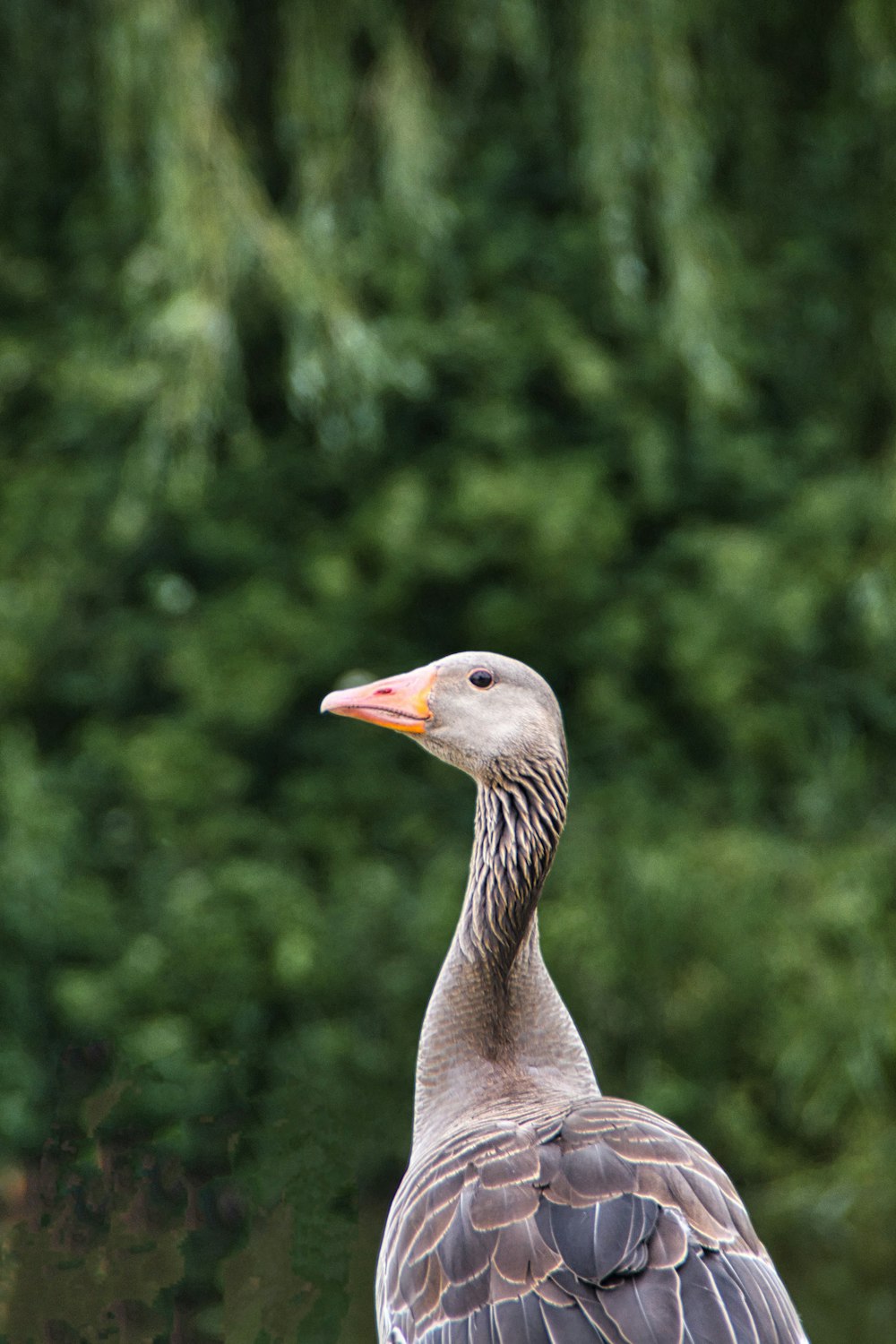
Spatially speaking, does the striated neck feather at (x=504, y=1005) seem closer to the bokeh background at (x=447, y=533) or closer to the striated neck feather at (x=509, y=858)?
the striated neck feather at (x=509, y=858)

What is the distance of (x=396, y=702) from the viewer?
2.92 meters

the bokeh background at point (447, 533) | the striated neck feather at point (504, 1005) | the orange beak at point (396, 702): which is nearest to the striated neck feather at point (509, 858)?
the striated neck feather at point (504, 1005)

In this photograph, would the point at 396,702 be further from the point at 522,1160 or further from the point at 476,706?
the point at 522,1160

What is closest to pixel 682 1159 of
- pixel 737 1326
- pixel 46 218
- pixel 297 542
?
A: pixel 737 1326

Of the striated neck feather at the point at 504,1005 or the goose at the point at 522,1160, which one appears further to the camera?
the striated neck feather at the point at 504,1005

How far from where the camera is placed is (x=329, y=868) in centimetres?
684

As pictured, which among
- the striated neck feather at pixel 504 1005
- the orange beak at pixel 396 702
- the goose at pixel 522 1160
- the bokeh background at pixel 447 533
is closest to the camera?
the goose at pixel 522 1160

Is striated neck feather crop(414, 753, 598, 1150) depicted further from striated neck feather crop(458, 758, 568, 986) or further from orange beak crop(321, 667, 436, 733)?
orange beak crop(321, 667, 436, 733)

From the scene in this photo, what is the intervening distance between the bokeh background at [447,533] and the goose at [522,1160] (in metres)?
2.69

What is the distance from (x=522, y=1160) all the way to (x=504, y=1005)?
423 millimetres

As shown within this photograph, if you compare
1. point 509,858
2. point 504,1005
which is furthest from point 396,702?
point 504,1005

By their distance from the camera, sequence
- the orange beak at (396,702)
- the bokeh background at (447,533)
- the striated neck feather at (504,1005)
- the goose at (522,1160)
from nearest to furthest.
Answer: the goose at (522,1160), the striated neck feather at (504,1005), the orange beak at (396,702), the bokeh background at (447,533)

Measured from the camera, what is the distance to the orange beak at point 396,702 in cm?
289

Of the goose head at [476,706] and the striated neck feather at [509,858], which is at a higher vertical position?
the goose head at [476,706]
